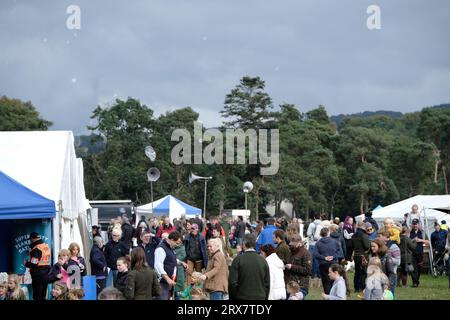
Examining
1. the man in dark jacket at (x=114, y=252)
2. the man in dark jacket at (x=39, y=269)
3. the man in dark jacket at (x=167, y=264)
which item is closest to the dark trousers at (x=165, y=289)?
the man in dark jacket at (x=167, y=264)

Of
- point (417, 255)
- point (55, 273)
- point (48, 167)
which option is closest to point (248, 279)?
point (55, 273)

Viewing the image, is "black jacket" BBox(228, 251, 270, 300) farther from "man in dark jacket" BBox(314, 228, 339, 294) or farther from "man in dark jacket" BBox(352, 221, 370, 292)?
"man in dark jacket" BBox(352, 221, 370, 292)

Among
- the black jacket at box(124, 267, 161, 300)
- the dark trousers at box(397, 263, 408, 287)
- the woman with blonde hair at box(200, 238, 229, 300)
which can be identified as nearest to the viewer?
the black jacket at box(124, 267, 161, 300)

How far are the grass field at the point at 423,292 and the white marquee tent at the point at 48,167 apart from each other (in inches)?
197

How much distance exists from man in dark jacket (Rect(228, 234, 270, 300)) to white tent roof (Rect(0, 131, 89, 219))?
4803 millimetres

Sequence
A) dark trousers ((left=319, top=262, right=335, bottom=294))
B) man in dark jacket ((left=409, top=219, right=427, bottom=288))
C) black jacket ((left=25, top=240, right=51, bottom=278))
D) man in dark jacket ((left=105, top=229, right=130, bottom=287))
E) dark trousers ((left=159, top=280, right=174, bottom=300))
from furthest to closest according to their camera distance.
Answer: man in dark jacket ((left=409, top=219, right=427, bottom=288)) → man in dark jacket ((left=105, top=229, right=130, bottom=287)) → dark trousers ((left=319, top=262, right=335, bottom=294)) → dark trousers ((left=159, top=280, right=174, bottom=300)) → black jacket ((left=25, top=240, right=51, bottom=278))

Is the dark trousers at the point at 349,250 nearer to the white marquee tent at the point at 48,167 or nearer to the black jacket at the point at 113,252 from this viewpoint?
the black jacket at the point at 113,252

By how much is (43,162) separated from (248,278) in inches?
239

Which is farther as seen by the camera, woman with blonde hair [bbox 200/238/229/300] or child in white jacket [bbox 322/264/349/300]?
woman with blonde hair [bbox 200/238/229/300]

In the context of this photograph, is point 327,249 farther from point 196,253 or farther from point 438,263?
point 438,263

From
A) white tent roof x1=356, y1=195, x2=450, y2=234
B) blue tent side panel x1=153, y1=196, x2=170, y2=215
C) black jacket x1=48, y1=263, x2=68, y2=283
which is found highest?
blue tent side panel x1=153, y1=196, x2=170, y2=215

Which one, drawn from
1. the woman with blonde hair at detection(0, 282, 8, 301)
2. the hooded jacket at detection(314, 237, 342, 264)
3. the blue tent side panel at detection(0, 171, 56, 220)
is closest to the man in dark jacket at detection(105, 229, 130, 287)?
the blue tent side panel at detection(0, 171, 56, 220)

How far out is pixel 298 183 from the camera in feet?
236

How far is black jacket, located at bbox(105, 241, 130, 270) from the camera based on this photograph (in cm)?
1507
